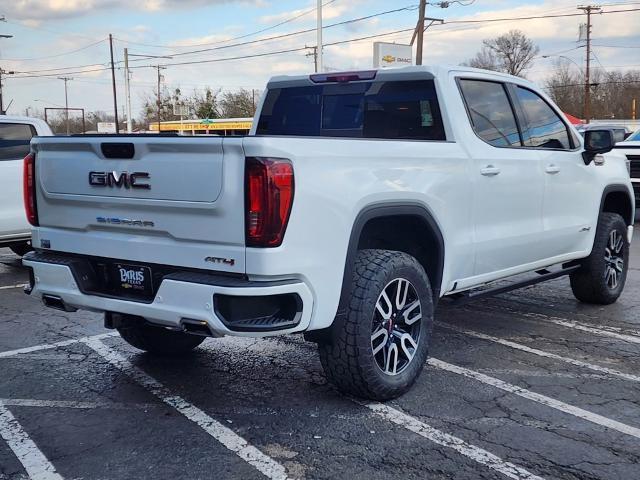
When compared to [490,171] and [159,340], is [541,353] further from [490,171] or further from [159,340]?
[159,340]

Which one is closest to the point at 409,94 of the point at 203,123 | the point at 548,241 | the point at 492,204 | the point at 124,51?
the point at 492,204

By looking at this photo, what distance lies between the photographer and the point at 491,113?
16.6 ft

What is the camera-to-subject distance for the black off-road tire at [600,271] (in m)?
6.34

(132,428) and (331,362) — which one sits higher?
(331,362)

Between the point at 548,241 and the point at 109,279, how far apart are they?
3.37 meters

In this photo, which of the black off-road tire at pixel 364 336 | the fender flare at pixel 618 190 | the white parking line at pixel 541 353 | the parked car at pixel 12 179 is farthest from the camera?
the parked car at pixel 12 179

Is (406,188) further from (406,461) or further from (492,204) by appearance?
(406,461)

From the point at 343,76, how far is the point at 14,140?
207 inches

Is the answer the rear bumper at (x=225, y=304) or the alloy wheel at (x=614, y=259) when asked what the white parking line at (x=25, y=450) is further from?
the alloy wheel at (x=614, y=259)

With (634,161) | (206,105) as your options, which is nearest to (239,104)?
(206,105)

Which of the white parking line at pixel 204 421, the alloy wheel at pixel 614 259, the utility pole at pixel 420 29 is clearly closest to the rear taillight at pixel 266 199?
the white parking line at pixel 204 421

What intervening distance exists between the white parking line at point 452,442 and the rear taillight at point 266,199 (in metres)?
1.28

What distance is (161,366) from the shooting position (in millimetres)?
4824

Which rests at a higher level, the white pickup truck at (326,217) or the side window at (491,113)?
the side window at (491,113)
